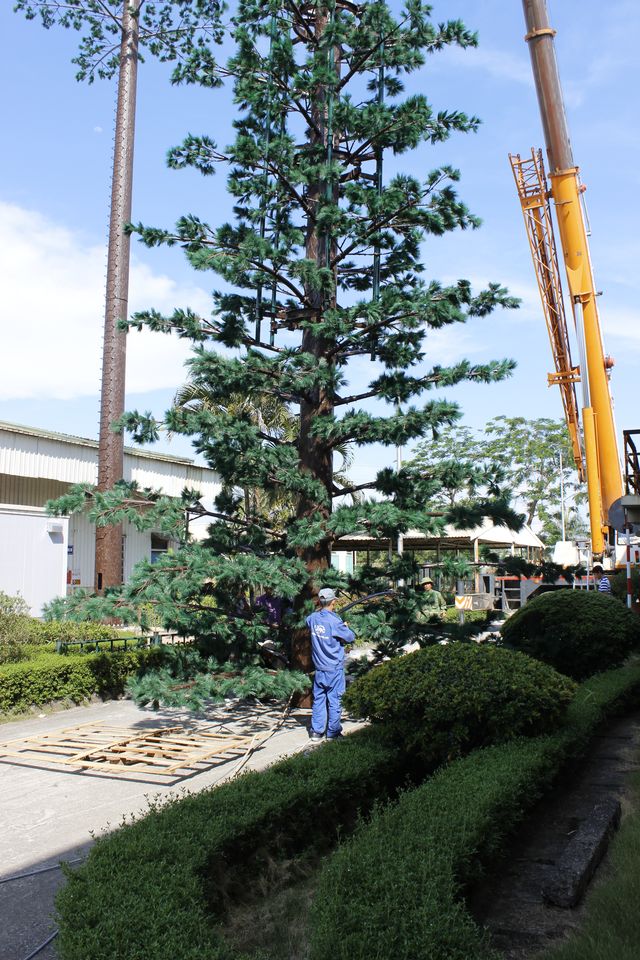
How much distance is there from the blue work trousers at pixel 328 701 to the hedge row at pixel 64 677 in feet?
10.6

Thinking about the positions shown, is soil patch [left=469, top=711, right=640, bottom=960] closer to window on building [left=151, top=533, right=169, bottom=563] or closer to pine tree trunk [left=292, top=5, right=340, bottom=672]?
pine tree trunk [left=292, top=5, right=340, bottom=672]

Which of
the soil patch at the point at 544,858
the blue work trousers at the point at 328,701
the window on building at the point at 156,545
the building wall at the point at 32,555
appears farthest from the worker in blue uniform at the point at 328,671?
the window on building at the point at 156,545

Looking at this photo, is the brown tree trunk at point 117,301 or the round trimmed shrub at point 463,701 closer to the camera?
the round trimmed shrub at point 463,701

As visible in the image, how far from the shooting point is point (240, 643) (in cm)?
930

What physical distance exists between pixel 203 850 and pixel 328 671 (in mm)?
4396

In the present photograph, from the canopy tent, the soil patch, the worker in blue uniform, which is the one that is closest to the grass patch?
the soil patch

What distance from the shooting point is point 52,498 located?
66.5 ft

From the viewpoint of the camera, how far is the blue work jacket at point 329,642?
828 cm

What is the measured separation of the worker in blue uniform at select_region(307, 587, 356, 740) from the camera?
827 cm

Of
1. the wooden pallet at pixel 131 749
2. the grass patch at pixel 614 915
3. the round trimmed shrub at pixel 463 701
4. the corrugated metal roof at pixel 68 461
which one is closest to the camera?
the grass patch at pixel 614 915

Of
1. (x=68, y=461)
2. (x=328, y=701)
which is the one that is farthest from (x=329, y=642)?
(x=68, y=461)

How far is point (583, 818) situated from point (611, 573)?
14192 mm

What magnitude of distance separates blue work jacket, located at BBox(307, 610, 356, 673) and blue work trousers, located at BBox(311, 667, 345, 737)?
8cm

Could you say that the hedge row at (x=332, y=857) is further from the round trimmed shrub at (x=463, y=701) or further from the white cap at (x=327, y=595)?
the white cap at (x=327, y=595)
